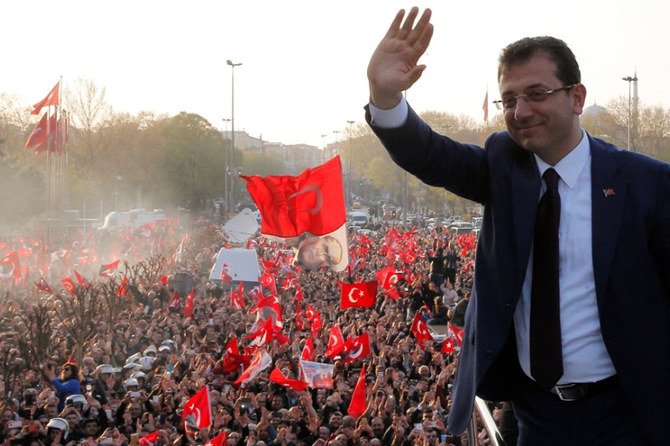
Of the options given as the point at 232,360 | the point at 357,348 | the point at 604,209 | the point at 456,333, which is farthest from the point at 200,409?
the point at 604,209

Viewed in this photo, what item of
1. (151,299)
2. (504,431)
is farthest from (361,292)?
Result: (504,431)

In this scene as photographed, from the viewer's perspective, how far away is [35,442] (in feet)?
31.1

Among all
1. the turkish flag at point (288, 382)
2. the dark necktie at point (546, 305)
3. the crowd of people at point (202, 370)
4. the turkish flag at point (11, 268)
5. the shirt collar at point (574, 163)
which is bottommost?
the crowd of people at point (202, 370)

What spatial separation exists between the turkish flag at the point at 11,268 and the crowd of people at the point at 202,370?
10.1 inches

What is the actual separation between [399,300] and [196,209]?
67.2 metres

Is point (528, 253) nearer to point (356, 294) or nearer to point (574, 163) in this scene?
point (574, 163)

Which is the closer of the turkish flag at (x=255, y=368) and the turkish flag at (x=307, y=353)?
the turkish flag at (x=255, y=368)

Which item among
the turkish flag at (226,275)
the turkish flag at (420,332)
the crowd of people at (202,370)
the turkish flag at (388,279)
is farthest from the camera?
the turkish flag at (226,275)

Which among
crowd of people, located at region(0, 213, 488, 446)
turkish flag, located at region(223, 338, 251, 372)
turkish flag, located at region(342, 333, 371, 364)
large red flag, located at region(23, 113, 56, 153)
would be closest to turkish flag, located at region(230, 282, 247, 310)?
crowd of people, located at region(0, 213, 488, 446)

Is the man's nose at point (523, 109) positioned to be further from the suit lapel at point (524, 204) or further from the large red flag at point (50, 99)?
the large red flag at point (50, 99)

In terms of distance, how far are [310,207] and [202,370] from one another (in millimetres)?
3179

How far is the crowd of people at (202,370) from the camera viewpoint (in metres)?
10.5

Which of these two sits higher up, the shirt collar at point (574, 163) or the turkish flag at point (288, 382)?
the shirt collar at point (574, 163)

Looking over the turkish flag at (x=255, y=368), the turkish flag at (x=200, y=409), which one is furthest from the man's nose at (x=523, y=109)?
the turkish flag at (x=255, y=368)
